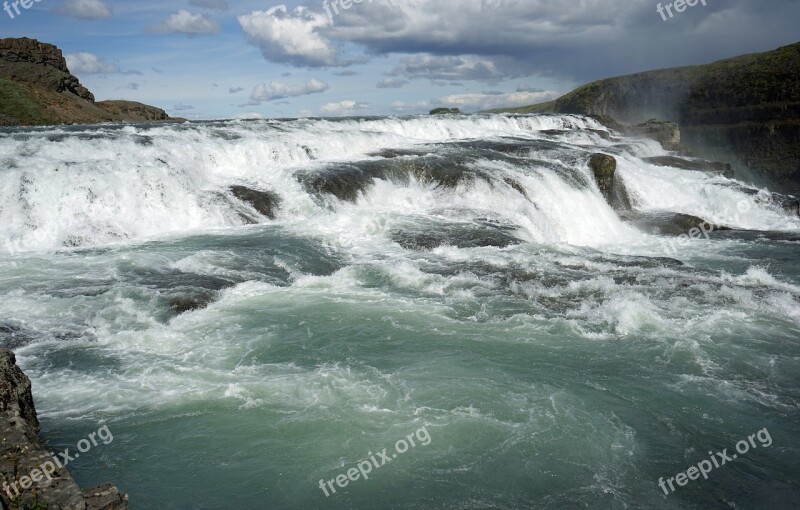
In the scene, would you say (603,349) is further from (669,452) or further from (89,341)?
(89,341)

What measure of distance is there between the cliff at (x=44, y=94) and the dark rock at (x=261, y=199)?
89.7 ft

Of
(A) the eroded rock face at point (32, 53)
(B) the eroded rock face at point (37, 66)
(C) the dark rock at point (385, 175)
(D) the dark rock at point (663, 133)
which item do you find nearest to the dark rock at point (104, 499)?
(C) the dark rock at point (385, 175)

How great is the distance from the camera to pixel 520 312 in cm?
1140

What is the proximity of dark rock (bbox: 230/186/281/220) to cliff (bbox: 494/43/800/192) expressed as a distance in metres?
37.5

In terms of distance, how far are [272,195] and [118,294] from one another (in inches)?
336

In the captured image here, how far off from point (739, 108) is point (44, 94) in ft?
179

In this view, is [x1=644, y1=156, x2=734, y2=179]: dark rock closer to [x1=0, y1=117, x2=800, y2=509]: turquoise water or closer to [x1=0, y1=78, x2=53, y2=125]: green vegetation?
[x1=0, y1=117, x2=800, y2=509]: turquoise water

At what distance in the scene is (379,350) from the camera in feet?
32.2

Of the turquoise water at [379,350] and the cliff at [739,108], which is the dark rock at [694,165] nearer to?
the turquoise water at [379,350]

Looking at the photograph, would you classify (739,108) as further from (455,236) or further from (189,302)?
(189,302)

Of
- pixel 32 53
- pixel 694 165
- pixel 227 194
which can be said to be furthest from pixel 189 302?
pixel 32 53

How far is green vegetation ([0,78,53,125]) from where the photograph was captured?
126 feet

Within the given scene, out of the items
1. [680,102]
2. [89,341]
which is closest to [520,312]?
[89,341]

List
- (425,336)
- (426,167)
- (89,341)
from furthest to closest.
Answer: (426,167) < (425,336) < (89,341)
